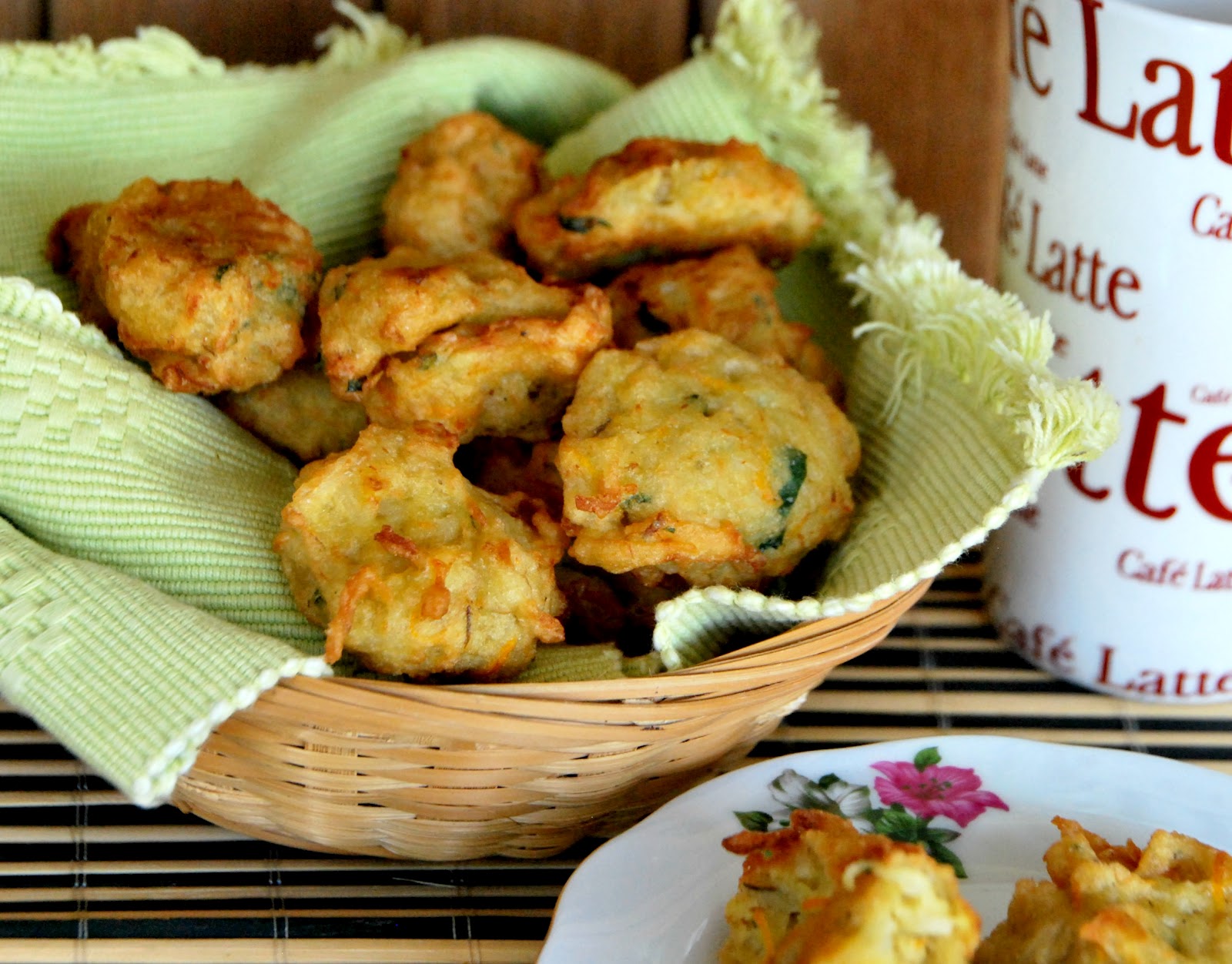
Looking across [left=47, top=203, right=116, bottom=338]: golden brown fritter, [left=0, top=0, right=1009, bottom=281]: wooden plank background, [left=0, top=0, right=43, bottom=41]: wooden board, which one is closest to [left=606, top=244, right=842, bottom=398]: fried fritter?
[left=47, top=203, right=116, bottom=338]: golden brown fritter

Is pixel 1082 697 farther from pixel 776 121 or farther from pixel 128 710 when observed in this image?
pixel 128 710

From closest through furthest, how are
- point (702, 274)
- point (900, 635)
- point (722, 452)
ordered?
point (722, 452) → point (702, 274) → point (900, 635)

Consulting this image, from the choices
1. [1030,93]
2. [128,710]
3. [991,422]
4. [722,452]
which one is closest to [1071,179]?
[1030,93]

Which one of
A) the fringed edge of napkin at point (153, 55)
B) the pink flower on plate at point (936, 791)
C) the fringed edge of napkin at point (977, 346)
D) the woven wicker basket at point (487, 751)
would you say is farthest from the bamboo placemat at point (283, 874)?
the fringed edge of napkin at point (153, 55)

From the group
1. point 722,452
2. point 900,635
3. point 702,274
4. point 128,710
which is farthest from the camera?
point 900,635

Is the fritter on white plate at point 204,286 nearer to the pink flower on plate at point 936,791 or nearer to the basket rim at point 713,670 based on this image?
the basket rim at point 713,670

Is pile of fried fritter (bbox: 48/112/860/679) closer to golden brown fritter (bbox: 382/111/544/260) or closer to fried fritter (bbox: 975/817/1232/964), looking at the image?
golden brown fritter (bbox: 382/111/544/260)
